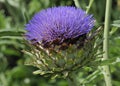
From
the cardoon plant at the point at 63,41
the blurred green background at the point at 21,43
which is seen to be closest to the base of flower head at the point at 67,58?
the cardoon plant at the point at 63,41

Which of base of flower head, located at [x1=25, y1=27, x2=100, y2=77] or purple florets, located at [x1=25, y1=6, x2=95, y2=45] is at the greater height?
purple florets, located at [x1=25, y1=6, x2=95, y2=45]

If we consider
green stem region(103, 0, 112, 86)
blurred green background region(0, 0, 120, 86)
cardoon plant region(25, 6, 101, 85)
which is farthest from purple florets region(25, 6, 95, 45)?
blurred green background region(0, 0, 120, 86)

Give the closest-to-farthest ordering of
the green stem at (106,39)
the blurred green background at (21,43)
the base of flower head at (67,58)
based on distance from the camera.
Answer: the base of flower head at (67,58) < the green stem at (106,39) < the blurred green background at (21,43)

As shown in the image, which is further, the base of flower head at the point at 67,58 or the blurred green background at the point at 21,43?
the blurred green background at the point at 21,43

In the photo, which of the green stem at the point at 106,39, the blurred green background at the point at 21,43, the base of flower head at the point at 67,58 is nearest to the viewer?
the base of flower head at the point at 67,58

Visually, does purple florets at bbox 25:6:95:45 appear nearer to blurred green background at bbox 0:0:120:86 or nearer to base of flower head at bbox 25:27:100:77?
base of flower head at bbox 25:27:100:77

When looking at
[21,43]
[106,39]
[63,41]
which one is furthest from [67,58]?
[21,43]

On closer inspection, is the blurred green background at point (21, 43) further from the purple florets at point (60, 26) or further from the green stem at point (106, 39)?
the purple florets at point (60, 26)

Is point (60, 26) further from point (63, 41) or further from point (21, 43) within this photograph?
point (21, 43)
